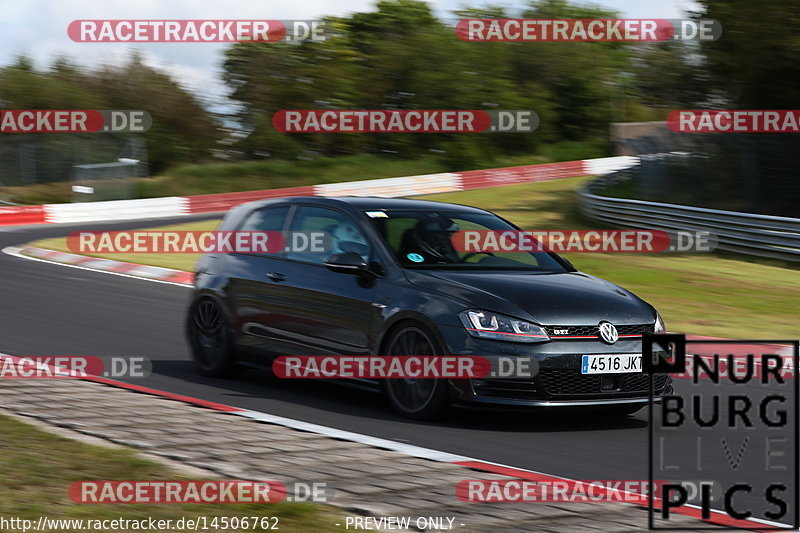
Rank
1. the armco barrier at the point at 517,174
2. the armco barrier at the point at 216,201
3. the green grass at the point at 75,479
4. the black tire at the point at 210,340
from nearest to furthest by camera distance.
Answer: the green grass at the point at 75,479
the black tire at the point at 210,340
the armco barrier at the point at 216,201
the armco barrier at the point at 517,174

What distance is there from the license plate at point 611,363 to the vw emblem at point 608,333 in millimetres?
98

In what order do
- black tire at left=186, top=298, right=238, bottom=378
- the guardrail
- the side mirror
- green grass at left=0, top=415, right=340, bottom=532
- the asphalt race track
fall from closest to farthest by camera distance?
green grass at left=0, top=415, right=340, bottom=532
the asphalt race track
the side mirror
black tire at left=186, top=298, right=238, bottom=378
the guardrail

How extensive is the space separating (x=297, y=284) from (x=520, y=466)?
276cm

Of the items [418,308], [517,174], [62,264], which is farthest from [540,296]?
[517,174]

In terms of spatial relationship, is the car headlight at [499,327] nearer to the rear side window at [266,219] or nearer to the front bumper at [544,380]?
the front bumper at [544,380]

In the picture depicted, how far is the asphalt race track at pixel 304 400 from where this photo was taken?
691 cm

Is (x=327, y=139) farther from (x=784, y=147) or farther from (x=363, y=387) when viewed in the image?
(x=363, y=387)

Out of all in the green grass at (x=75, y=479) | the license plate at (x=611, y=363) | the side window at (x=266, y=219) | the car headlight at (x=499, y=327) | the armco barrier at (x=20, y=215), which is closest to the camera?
the green grass at (x=75, y=479)

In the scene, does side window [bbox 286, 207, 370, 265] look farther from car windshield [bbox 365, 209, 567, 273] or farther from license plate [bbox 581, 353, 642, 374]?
license plate [bbox 581, 353, 642, 374]

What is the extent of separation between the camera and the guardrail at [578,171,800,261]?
66.3ft

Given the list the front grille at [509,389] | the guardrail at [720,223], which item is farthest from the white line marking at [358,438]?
the guardrail at [720,223]

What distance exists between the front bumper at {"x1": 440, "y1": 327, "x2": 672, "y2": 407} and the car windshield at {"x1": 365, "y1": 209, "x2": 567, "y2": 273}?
2.75 ft

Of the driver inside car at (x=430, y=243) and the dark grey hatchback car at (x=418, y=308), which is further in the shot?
the driver inside car at (x=430, y=243)

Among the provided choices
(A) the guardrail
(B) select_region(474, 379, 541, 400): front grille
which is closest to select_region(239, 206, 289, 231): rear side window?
(B) select_region(474, 379, 541, 400): front grille
